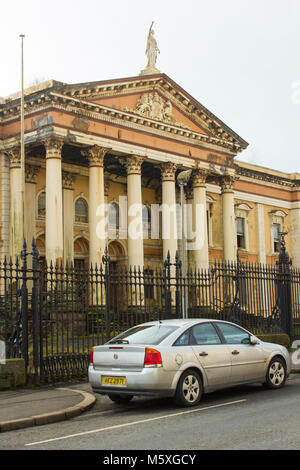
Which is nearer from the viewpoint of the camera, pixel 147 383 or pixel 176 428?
pixel 176 428

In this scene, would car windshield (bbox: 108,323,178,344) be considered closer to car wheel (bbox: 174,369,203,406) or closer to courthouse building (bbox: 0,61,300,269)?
car wheel (bbox: 174,369,203,406)

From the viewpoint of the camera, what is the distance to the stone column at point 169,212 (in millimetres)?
30391

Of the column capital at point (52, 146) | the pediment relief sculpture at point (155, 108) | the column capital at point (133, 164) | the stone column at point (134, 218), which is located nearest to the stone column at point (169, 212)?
the stone column at point (134, 218)

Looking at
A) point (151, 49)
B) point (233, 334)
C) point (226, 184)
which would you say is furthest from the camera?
point (226, 184)

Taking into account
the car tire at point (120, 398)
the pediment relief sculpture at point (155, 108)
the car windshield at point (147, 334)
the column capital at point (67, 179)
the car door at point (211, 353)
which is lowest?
the car tire at point (120, 398)

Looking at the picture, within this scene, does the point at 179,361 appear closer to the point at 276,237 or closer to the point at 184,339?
the point at 184,339

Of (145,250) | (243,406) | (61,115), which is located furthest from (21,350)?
(145,250)

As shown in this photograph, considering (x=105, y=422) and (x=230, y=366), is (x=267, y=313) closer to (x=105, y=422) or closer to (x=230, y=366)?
(x=230, y=366)

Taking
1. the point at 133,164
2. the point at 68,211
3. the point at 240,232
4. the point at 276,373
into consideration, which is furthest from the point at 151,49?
the point at 276,373

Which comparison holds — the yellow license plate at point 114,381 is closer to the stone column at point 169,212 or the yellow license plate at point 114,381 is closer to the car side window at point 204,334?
the car side window at point 204,334

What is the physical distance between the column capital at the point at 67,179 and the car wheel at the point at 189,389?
2163 centimetres

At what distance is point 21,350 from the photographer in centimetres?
1283

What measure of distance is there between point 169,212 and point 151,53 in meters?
8.45

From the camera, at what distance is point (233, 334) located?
11719 millimetres
